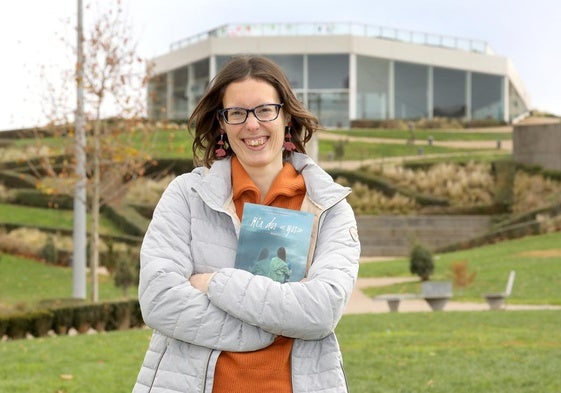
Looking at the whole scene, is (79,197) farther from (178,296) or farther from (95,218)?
(178,296)

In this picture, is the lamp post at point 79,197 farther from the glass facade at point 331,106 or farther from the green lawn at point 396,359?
the glass facade at point 331,106

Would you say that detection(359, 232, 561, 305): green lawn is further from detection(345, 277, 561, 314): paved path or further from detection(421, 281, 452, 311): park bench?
detection(421, 281, 452, 311): park bench

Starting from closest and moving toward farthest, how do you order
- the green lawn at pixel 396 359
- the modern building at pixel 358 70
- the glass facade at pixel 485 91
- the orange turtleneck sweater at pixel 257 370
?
the orange turtleneck sweater at pixel 257 370 < the green lawn at pixel 396 359 < the modern building at pixel 358 70 < the glass facade at pixel 485 91

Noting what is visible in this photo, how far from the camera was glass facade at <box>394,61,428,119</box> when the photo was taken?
63.5 meters

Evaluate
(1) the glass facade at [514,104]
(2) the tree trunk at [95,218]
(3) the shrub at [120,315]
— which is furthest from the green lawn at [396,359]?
(1) the glass facade at [514,104]

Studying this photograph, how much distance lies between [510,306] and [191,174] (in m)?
16.9

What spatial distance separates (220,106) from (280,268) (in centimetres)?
59

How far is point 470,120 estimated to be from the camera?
6162 centimetres

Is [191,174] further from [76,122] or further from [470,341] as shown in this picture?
[76,122]

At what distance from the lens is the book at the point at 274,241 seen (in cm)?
295

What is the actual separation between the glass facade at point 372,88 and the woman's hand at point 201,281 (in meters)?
59.0

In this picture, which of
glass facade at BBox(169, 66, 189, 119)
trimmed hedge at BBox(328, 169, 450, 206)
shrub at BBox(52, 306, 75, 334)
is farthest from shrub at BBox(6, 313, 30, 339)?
glass facade at BBox(169, 66, 189, 119)

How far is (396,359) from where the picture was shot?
10.1m

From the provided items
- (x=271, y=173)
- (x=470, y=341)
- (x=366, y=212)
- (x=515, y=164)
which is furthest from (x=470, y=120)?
(x=271, y=173)
